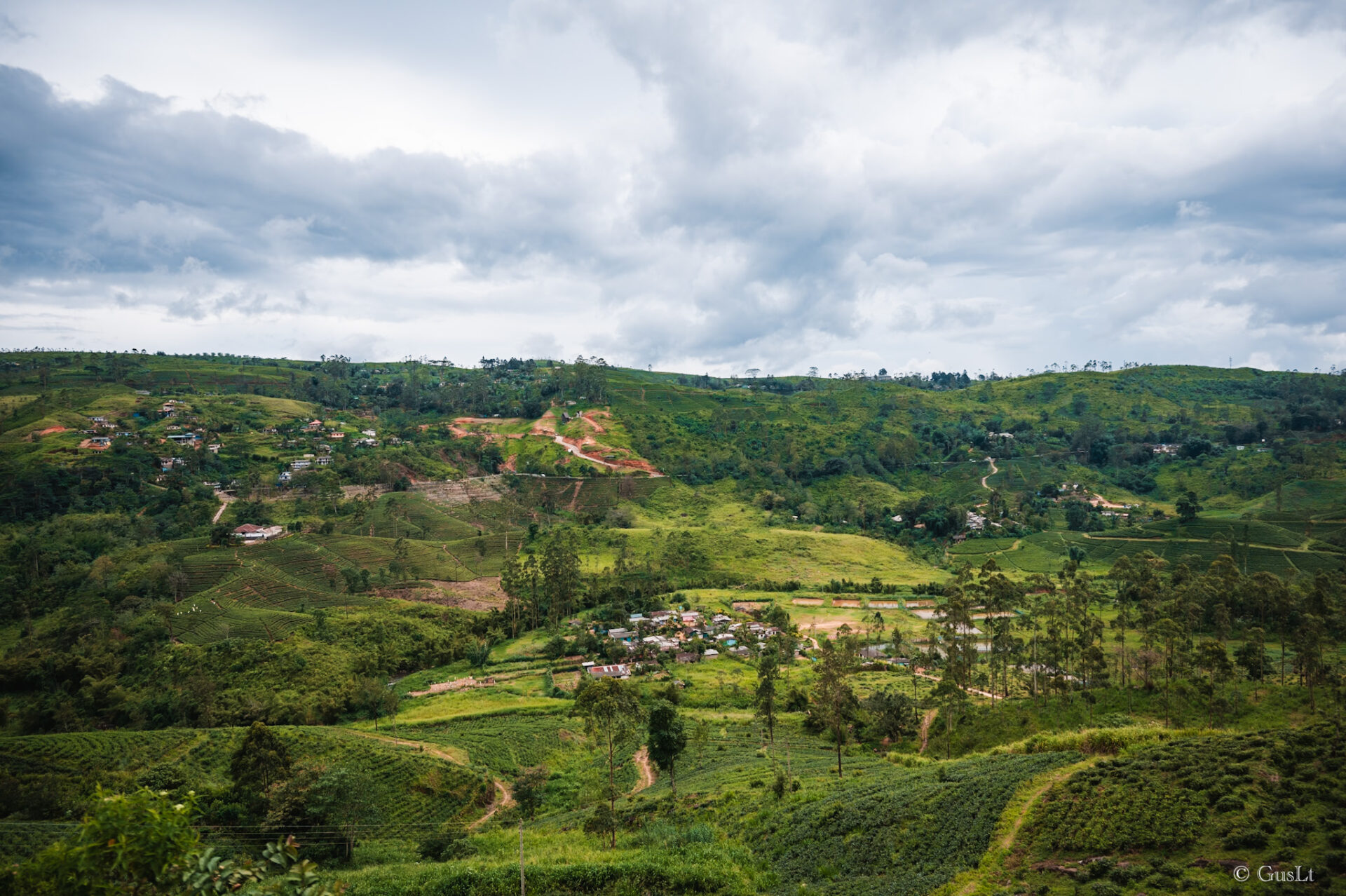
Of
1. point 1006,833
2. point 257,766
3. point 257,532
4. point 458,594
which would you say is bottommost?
point 458,594

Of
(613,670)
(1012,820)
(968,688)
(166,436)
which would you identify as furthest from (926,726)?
(166,436)

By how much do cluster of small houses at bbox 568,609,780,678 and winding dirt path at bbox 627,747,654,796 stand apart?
13.5 meters

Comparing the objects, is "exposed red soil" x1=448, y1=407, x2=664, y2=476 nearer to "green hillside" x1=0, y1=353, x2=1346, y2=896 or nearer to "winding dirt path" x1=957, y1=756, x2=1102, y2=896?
"green hillside" x1=0, y1=353, x2=1346, y2=896

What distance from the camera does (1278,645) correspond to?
5500cm

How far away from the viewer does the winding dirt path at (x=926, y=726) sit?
38044mm

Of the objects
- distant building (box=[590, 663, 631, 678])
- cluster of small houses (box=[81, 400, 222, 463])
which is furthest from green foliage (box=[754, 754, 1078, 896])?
cluster of small houses (box=[81, 400, 222, 463])

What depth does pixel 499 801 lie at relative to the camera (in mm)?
35875

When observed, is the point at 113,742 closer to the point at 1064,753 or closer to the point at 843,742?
the point at 843,742

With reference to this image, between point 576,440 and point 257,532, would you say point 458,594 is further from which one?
point 576,440

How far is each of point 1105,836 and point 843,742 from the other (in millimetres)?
26820

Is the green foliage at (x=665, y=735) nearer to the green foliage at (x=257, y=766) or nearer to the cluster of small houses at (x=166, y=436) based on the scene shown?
the green foliage at (x=257, y=766)

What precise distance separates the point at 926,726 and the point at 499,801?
2723 centimetres

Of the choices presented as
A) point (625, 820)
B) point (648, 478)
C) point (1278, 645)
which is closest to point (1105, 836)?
point (625, 820)

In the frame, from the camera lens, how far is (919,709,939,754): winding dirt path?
38044 mm
